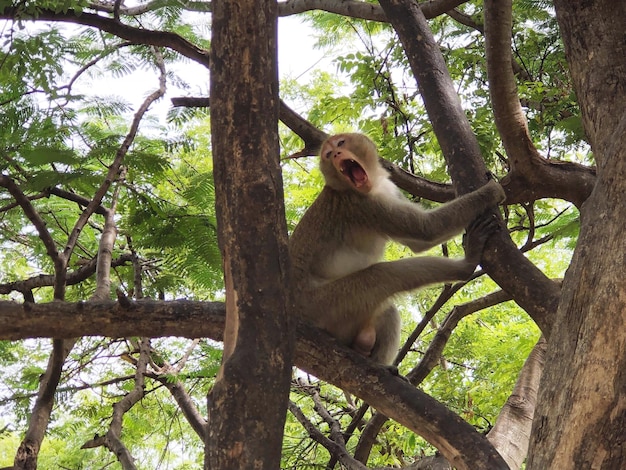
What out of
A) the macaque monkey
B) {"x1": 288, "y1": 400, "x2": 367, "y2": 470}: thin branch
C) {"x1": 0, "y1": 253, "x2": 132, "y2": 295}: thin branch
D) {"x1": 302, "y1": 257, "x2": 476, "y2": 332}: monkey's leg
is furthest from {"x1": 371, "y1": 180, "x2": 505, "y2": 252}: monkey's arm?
{"x1": 0, "y1": 253, "x2": 132, "y2": 295}: thin branch

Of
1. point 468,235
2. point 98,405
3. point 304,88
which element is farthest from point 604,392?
point 304,88

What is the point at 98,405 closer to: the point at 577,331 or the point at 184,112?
the point at 184,112

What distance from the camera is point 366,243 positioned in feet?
16.3

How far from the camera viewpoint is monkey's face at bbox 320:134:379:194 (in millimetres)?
4758

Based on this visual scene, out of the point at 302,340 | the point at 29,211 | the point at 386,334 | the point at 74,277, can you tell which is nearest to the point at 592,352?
the point at 302,340

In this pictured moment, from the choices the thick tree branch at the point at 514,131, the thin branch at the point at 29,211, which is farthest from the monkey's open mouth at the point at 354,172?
the thin branch at the point at 29,211

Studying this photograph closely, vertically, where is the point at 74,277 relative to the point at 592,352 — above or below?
above

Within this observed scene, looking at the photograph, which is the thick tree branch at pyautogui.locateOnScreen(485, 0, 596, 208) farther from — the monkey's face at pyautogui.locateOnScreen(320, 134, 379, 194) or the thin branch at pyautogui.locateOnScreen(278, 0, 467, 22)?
the thin branch at pyautogui.locateOnScreen(278, 0, 467, 22)

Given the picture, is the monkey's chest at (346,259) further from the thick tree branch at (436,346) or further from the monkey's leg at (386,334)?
the thick tree branch at (436,346)

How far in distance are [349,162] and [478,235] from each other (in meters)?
1.10

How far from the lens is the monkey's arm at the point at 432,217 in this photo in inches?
171

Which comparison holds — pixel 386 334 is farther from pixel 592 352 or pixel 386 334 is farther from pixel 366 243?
pixel 592 352

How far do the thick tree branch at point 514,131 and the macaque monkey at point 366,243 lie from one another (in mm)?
295

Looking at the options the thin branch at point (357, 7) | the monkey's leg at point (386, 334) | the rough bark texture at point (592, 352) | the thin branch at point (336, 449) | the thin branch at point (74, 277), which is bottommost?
the rough bark texture at point (592, 352)
